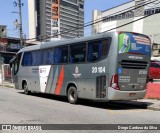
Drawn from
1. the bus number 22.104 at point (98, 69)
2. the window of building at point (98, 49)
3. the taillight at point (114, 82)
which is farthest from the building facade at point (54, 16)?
the taillight at point (114, 82)

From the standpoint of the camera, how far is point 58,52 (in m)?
17.5

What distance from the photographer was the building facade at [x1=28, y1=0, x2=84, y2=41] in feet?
164

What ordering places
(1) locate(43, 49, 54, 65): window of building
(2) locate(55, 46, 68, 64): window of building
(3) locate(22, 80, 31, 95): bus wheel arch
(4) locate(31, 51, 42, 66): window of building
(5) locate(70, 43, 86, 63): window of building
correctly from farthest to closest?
(3) locate(22, 80, 31, 95): bus wheel arch → (4) locate(31, 51, 42, 66): window of building → (1) locate(43, 49, 54, 65): window of building → (2) locate(55, 46, 68, 64): window of building → (5) locate(70, 43, 86, 63): window of building

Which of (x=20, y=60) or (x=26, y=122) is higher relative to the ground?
(x=20, y=60)

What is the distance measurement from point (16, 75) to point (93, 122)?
1357 centimetres

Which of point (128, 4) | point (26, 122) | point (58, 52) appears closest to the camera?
point (26, 122)

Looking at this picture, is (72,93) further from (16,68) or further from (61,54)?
(16,68)

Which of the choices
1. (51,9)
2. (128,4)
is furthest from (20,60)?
(128,4)

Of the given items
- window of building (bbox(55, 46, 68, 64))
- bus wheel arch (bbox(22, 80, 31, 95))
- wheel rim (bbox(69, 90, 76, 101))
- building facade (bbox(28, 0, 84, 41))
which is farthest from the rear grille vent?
building facade (bbox(28, 0, 84, 41))

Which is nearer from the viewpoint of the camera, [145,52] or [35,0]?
[145,52]

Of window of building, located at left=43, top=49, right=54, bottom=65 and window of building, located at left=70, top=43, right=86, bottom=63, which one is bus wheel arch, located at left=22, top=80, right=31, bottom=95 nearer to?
window of building, located at left=43, top=49, right=54, bottom=65

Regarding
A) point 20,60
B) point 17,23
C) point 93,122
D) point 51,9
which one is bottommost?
point 93,122

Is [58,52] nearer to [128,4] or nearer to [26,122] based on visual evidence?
[26,122]

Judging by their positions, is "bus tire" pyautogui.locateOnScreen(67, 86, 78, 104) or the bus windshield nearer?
the bus windshield
